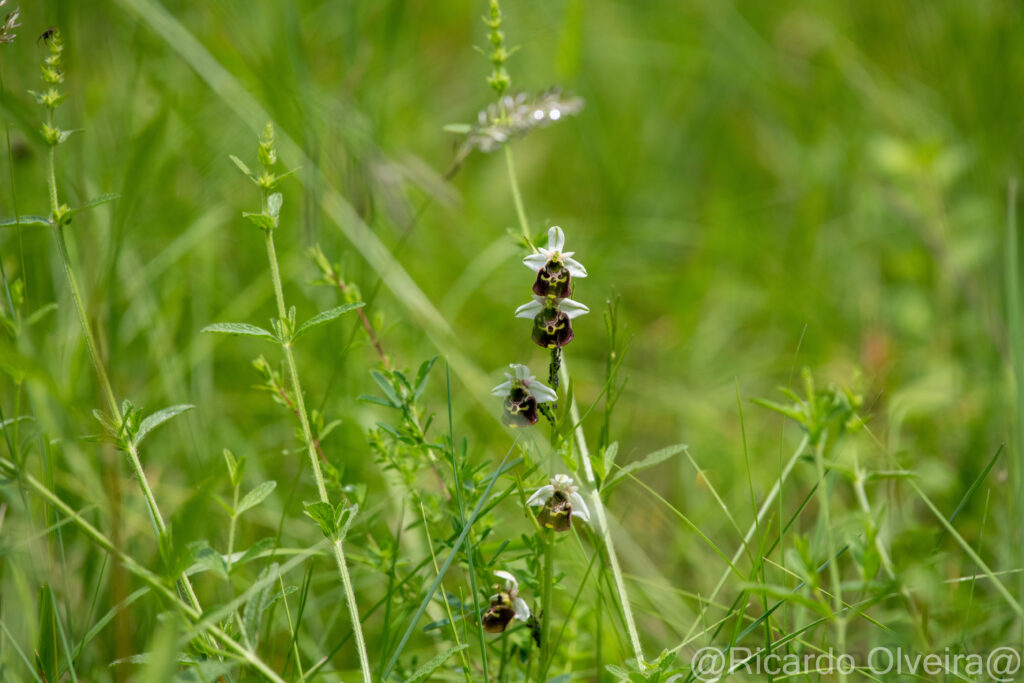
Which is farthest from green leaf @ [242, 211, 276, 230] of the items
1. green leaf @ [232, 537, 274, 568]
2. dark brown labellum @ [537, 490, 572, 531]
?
dark brown labellum @ [537, 490, 572, 531]

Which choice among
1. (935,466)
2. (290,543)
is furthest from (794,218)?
(290,543)

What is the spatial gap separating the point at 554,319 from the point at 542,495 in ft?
0.95

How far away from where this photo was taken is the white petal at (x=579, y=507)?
53.4 inches

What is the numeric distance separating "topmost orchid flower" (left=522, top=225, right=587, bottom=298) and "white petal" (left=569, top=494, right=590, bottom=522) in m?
0.33

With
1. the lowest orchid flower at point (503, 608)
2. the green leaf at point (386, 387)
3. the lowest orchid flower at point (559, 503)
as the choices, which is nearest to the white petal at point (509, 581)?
the lowest orchid flower at point (503, 608)

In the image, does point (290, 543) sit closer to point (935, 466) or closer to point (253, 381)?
point (253, 381)

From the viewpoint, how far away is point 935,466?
235cm

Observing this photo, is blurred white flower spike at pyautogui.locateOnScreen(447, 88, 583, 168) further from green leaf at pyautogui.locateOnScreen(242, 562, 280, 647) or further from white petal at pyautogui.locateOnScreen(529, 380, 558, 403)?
green leaf at pyautogui.locateOnScreen(242, 562, 280, 647)

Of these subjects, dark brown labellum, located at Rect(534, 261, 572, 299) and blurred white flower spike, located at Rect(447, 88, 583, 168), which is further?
blurred white flower spike, located at Rect(447, 88, 583, 168)

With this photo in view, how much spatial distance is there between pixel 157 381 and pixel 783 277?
7.30 ft

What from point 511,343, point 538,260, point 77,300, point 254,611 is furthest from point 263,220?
point 511,343

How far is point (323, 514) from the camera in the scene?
1346 millimetres

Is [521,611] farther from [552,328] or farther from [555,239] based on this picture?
[555,239]

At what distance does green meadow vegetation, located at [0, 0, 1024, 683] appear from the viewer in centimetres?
143
